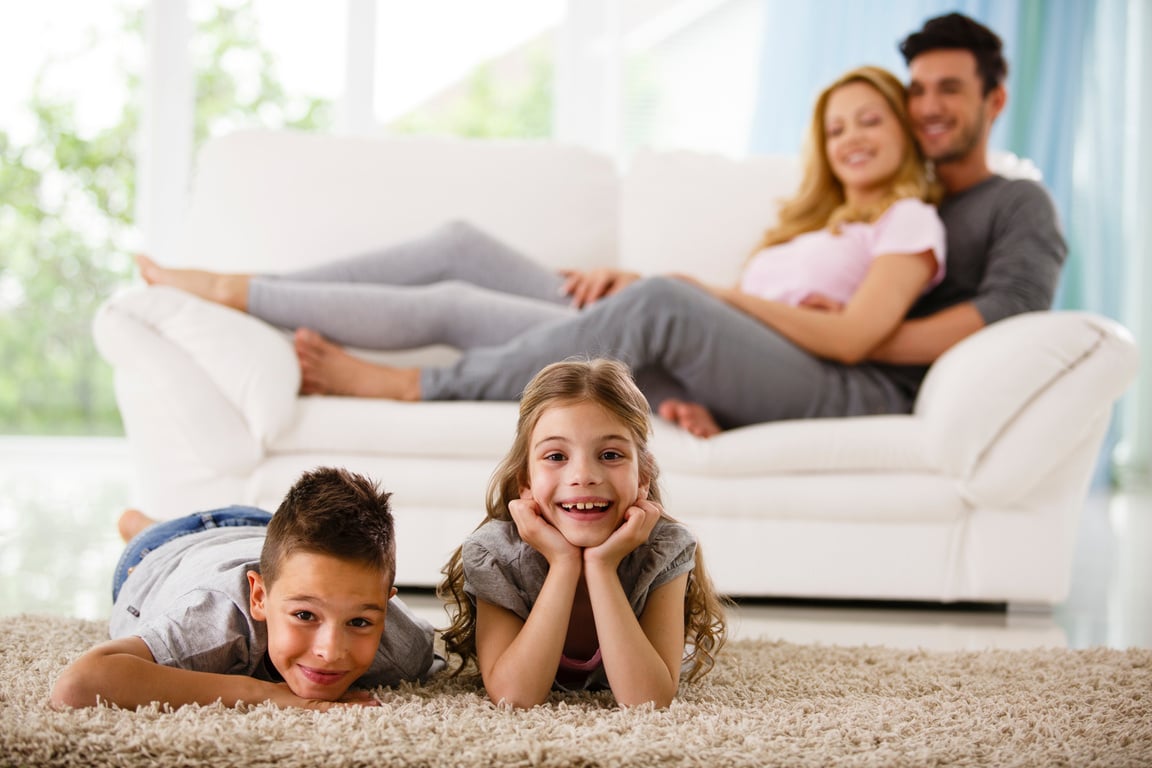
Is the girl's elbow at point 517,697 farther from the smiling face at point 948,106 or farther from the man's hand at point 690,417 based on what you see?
the smiling face at point 948,106

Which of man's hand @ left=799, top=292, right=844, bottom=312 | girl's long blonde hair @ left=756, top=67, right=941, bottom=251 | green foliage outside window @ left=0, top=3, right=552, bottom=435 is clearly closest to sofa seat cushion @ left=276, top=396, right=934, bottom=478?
man's hand @ left=799, top=292, right=844, bottom=312

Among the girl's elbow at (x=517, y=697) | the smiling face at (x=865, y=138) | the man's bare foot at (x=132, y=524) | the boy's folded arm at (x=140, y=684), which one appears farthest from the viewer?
the smiling face at (x=865, y=138)

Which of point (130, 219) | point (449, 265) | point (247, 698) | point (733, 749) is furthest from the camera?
point (130, 219)

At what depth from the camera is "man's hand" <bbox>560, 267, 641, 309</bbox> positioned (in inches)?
97.5

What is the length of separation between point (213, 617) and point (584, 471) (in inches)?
17.1

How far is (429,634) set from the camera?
1348mm

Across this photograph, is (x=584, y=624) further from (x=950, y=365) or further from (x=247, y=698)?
(x=950, y=365)

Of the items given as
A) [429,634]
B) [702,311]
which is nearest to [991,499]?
[702,311]

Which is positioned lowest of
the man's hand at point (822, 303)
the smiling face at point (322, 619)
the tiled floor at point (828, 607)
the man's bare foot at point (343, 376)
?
the tiled floor at point (828, 607)

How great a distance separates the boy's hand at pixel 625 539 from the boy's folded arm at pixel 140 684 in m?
0.33

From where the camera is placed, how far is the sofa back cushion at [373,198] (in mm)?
2678

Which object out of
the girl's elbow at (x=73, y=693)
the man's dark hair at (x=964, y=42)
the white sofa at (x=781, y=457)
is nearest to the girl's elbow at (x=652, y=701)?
the girl's elbow at (x=73, y=693)

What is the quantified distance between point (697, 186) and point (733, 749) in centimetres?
194

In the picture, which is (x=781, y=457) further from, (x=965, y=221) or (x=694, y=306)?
(x=965, y=221)
